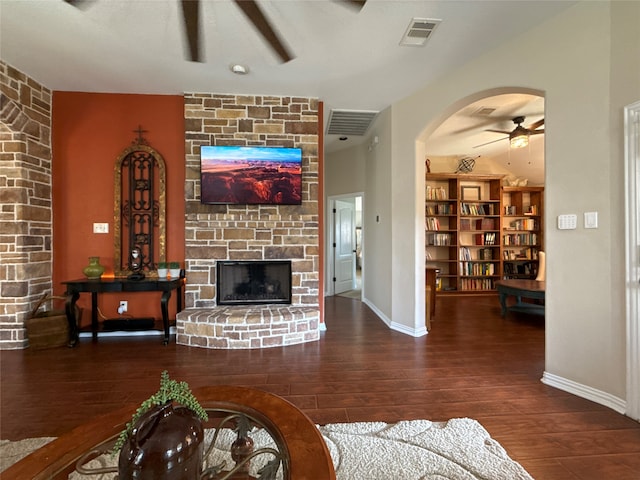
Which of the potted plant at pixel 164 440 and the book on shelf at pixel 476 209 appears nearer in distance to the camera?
the potted plant at pixel 164 440

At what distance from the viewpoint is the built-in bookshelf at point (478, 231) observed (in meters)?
5.99

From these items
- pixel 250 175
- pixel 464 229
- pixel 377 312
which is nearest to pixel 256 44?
pixel 250 175

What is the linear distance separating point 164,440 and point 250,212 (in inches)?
117

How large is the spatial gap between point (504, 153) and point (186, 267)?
630cm

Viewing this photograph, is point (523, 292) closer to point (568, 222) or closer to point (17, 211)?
point (568, 222)

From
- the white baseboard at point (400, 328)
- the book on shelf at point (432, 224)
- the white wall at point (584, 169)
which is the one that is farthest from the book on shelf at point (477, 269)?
the white wall at point (584, 169)

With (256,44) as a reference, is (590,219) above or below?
below

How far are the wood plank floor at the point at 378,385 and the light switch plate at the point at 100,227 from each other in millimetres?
1289

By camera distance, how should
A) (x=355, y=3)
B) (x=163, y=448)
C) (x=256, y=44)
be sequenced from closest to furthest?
1. (x=163, y=448)
2. (x=355, y=3)
3. (x=256, y=44)

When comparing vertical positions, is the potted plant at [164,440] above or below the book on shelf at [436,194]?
below

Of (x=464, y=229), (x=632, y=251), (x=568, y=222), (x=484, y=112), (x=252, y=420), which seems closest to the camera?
(x=252, y=420)

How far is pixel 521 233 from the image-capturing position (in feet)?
20.6

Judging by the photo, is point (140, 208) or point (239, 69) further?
point (140, 208)

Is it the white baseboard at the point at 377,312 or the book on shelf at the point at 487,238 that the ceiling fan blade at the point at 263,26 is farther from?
the book on shelf at the point at 487,238
